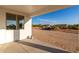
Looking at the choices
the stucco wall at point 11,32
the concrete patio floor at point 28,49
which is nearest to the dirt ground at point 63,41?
the concrete patio floor at point 28,49

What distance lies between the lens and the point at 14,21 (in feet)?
56.1

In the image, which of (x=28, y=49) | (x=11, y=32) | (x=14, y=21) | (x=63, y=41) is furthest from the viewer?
(x=63, y=41)

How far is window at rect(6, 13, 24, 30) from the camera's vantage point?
1580 cm

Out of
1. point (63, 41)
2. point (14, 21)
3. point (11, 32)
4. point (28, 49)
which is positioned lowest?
point (63, 41)

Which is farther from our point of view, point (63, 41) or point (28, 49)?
point (63, 41)

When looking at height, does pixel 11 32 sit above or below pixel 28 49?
above

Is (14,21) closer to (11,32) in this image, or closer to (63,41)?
(11,32)

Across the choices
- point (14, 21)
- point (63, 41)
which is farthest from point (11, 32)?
point (63, 41)
